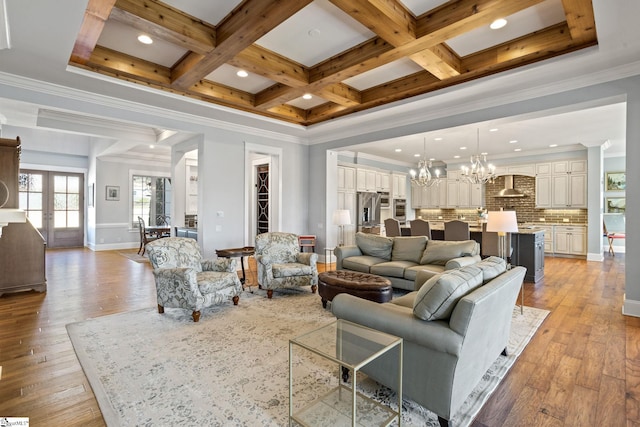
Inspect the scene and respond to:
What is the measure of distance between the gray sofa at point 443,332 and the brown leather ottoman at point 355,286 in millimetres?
1391

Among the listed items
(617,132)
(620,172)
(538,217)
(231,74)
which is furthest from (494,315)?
(620,172)

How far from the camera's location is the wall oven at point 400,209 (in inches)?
410

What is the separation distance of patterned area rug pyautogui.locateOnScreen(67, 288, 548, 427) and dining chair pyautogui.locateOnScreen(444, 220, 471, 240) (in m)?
2.09

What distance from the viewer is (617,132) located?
22.3 feet

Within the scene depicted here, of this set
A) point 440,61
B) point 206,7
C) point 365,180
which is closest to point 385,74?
point 440,61

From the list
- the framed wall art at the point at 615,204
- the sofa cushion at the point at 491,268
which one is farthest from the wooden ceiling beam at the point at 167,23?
the framed wall art at the point at 615,204

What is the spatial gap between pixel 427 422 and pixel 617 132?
8010mm

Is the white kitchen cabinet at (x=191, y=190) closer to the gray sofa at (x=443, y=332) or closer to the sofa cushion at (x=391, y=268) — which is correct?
the sofa cushion at (x=391, y=268)

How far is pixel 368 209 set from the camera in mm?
9023

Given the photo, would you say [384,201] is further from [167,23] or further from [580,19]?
[167,23]

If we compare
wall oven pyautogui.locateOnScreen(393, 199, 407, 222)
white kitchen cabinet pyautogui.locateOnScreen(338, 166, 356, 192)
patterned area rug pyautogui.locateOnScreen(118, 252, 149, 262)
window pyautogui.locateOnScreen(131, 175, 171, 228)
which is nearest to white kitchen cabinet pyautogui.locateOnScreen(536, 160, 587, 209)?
wall oven pyautogui.locateOnScreen(393, 199, 407, 222)

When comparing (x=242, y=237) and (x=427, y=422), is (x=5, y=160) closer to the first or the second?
(x=242, y=237)

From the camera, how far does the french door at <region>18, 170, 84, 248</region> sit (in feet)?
31.0

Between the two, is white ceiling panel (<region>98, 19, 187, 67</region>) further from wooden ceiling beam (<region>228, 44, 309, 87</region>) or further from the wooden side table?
the wooden side table
